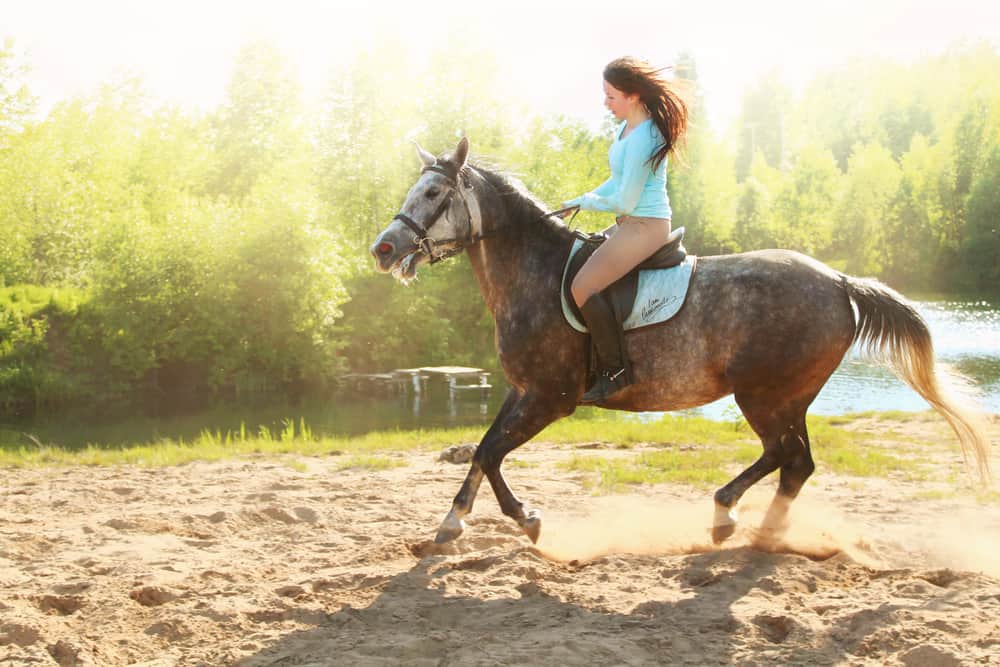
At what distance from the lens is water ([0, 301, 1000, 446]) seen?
2247 centimetres

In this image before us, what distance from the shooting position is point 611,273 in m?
6.26

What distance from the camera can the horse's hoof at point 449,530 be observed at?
21.5 feet

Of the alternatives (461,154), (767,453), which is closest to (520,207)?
(461,154)

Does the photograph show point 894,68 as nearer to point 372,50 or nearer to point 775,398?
point 372,50

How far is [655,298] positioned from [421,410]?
22.8 meters

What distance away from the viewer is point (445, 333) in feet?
129

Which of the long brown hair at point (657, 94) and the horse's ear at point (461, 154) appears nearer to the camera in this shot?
the long brown hair at point (657, 94)

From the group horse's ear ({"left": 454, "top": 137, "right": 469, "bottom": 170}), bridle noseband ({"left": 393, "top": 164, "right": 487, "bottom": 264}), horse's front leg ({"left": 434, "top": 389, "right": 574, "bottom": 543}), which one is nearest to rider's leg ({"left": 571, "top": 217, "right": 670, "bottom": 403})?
horse's front leg ({"left": 434, "top": 389, "right": 574, "bottom": 543})

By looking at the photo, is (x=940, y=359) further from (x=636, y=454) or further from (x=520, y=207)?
(x=520, y=207)

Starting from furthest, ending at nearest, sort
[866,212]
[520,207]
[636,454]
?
[866,212] → [636,454] → [520,207]

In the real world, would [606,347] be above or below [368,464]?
above

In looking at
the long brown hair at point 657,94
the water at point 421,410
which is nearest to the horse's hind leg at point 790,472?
the long brown hair at point 657,94

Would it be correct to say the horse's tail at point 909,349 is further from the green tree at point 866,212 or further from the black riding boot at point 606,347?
the green tree at point 866,212

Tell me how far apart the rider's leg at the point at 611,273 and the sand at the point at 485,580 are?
1.53 meters
